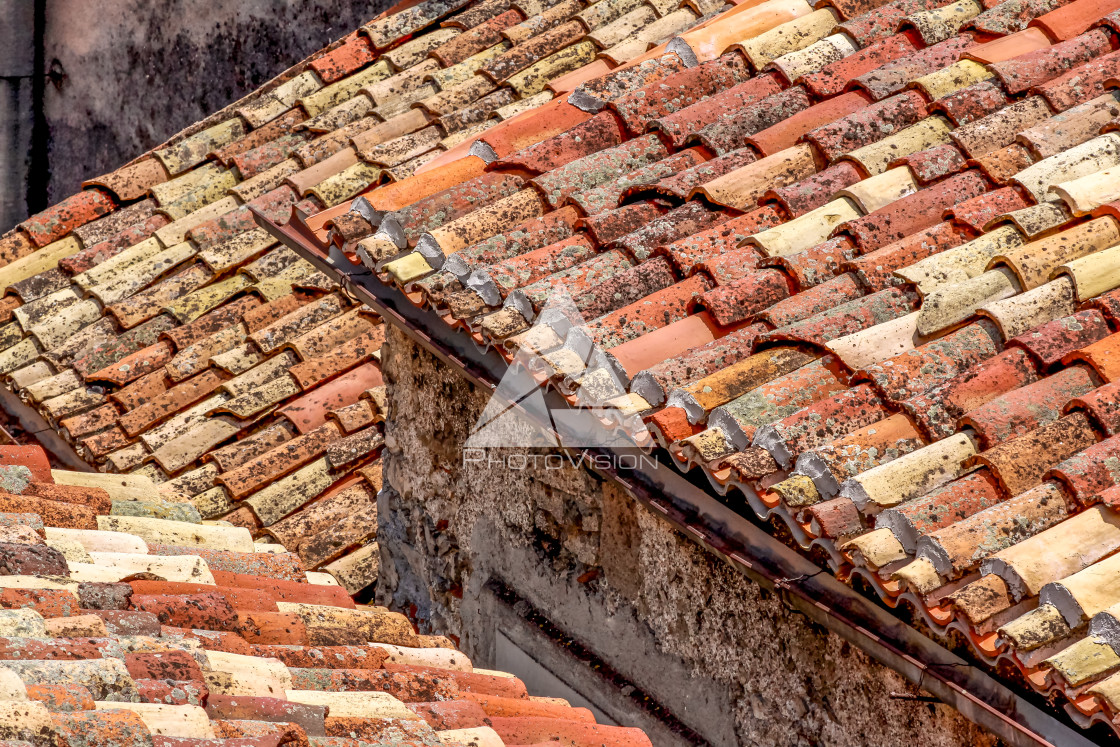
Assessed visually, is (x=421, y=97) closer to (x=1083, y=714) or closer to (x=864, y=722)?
(x=864, y=722)

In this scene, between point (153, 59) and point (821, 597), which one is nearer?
point (821, 597)

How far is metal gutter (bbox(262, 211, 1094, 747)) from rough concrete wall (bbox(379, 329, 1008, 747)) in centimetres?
26

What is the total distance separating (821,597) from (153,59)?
792 centimetres

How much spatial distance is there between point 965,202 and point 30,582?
306 cm

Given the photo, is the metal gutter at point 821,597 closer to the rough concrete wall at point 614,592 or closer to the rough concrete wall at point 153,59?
the rough concrete wall at point 614,592

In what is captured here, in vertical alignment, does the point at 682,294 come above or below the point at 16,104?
below

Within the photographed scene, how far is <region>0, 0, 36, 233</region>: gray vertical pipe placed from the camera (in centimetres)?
1071

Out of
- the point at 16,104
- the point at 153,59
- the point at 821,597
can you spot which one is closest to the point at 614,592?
the point at 821,597

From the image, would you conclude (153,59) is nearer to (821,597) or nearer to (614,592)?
(614,592)

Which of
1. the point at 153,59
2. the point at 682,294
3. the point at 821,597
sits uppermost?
the point at 153,59

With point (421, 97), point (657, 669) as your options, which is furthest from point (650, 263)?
point (421, 97)

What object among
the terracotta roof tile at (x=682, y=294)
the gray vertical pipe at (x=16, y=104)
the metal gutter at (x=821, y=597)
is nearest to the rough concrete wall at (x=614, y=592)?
the metal gutter at (x=821, y=597)

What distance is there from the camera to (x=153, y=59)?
10172 mm

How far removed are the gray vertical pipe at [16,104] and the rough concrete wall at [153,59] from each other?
0.17 m
